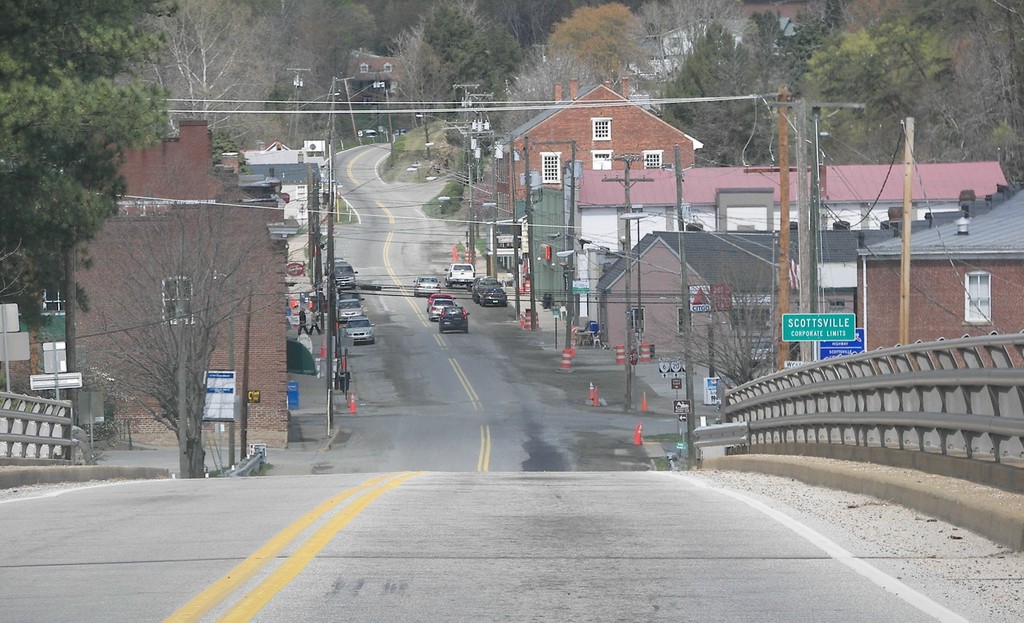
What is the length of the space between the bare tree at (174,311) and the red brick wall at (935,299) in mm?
20603

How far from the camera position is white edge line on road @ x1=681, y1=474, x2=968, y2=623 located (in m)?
7.30

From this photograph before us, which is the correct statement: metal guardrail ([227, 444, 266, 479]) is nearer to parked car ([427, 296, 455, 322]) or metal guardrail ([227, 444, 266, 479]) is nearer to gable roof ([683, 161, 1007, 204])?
parked car ([427, 296, 455, 322])

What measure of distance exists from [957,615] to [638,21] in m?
135

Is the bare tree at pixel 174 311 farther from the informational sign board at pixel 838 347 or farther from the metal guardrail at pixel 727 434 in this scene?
the informational sign board at pixel 838 347

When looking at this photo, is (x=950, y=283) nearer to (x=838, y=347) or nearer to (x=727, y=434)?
(x=838, y=347)

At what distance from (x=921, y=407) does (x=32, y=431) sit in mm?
12909

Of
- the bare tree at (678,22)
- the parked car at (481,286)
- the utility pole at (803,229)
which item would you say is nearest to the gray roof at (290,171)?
the parked car at (481,286)

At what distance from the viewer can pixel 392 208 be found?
392ft

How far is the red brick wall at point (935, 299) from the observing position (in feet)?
139

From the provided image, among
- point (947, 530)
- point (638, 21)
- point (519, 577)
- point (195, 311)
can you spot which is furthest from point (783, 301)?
point (638, 21)

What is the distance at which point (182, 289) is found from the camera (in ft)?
136

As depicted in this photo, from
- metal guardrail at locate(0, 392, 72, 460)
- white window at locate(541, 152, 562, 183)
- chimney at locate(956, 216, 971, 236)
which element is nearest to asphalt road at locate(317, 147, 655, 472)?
white window at locate(541, 152, 562, 183)

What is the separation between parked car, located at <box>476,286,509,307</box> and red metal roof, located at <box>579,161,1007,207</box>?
10283 mm

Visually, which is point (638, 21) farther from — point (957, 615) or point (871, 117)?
point (957, 615)
